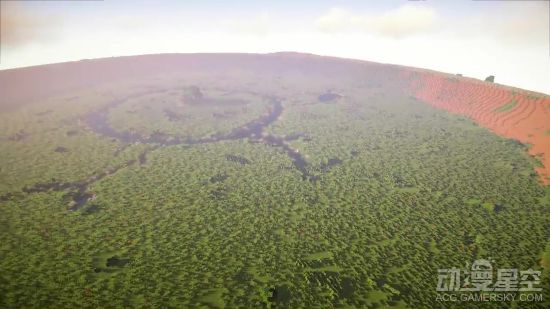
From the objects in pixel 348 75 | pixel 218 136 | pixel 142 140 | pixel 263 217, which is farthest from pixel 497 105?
pixel 142 140

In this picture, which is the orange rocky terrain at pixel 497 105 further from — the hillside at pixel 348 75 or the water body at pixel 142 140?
the water body at pixel 142 140

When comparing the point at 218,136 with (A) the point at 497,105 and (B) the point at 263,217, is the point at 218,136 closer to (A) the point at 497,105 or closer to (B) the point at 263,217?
(B) the point at 263,217

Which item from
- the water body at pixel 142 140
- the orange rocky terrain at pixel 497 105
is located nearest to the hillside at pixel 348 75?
the orange rocky terrain at pixel 497 105

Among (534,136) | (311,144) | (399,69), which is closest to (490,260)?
(311,144)

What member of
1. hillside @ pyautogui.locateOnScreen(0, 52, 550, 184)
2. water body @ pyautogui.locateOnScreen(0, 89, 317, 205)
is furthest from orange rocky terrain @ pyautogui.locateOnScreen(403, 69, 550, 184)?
water body @ pyautogui.locateOnScreen(0, 89, 317, 205)

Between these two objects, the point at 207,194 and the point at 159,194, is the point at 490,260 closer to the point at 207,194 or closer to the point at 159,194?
the point at 207,194
